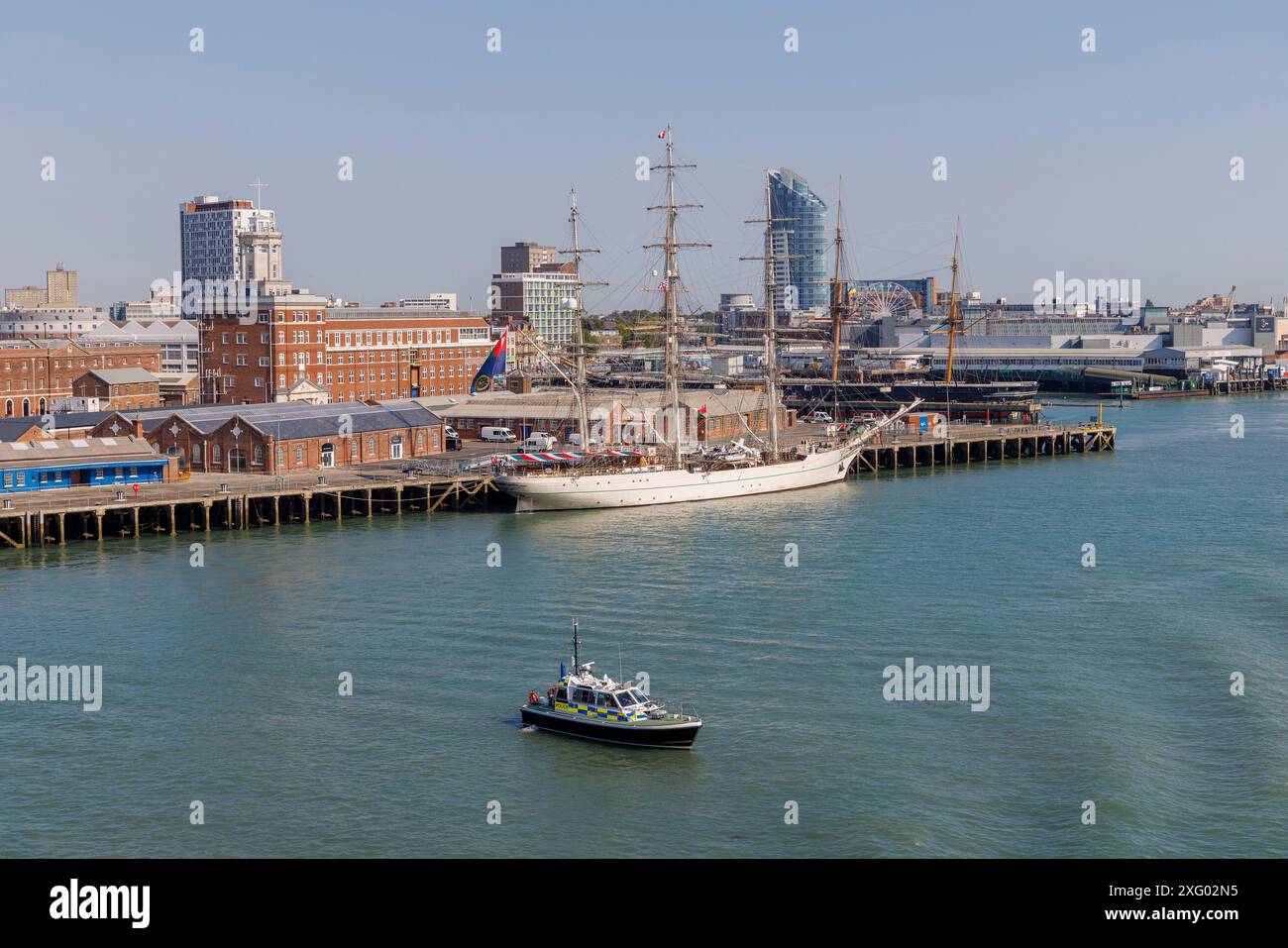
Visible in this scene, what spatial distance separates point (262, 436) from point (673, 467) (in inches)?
658

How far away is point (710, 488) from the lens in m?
62.9

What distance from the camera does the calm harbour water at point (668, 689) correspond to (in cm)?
2325

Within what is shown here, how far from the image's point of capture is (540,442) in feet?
230

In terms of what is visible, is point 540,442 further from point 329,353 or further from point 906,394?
point 906,394

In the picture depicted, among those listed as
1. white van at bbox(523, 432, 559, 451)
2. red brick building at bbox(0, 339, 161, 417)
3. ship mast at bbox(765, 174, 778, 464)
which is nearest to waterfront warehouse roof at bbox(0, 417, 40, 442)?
white van at bbox(523, 432, 559, 451)

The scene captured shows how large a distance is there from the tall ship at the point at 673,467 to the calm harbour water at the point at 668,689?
472cm

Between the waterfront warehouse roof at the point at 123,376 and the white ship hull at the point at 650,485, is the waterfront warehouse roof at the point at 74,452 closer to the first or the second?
the white ship hull at the point at 650,485

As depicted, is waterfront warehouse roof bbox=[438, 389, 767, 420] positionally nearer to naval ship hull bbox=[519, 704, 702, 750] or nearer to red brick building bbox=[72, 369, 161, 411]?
red brick building bbox=[72, 369, 161, 411]

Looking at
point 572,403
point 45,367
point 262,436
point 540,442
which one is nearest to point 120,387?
point 45,367

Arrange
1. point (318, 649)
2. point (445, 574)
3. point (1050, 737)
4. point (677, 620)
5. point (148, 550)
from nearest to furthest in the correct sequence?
1. point (1050, 737)
2. point (318, 649)
3. point (677, 620)
4. point (445, 574)
5. point (148, 550)
